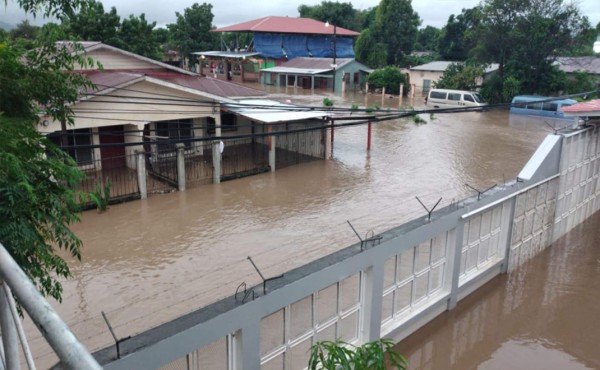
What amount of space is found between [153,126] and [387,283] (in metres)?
13.9

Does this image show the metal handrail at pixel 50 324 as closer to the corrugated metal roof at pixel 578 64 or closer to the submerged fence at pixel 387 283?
the submerged fence at pixel 387 283

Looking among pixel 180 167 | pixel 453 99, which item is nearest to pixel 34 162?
pixel 180 167

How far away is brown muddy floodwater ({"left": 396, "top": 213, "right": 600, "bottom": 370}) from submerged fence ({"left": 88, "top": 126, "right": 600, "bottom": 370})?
12.1 inches

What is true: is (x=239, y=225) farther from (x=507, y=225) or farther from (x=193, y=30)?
(x=193, y=30)

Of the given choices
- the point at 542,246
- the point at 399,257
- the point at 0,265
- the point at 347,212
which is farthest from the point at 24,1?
the point at 542,246

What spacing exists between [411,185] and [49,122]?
11936 millimetres

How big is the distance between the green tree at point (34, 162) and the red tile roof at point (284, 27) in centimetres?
4975

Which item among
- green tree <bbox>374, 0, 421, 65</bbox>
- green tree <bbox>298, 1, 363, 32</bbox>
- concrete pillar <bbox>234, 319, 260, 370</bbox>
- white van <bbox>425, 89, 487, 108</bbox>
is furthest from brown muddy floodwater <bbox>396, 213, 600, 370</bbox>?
green tree <bbox>298, 1, 363, 32</bbox>

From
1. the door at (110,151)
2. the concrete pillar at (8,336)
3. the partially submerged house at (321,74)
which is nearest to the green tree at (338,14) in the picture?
the partially submerged house at (321,74)

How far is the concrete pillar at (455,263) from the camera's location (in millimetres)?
9555

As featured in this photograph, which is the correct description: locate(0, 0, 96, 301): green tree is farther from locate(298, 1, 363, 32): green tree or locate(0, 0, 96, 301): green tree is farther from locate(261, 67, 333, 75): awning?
locate(298, 1, 363, 32): green tree

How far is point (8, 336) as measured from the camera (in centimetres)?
182

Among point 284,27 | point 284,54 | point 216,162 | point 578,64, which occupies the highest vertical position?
point 284,27

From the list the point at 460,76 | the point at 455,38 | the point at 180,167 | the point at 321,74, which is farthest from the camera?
the point at 455,38
